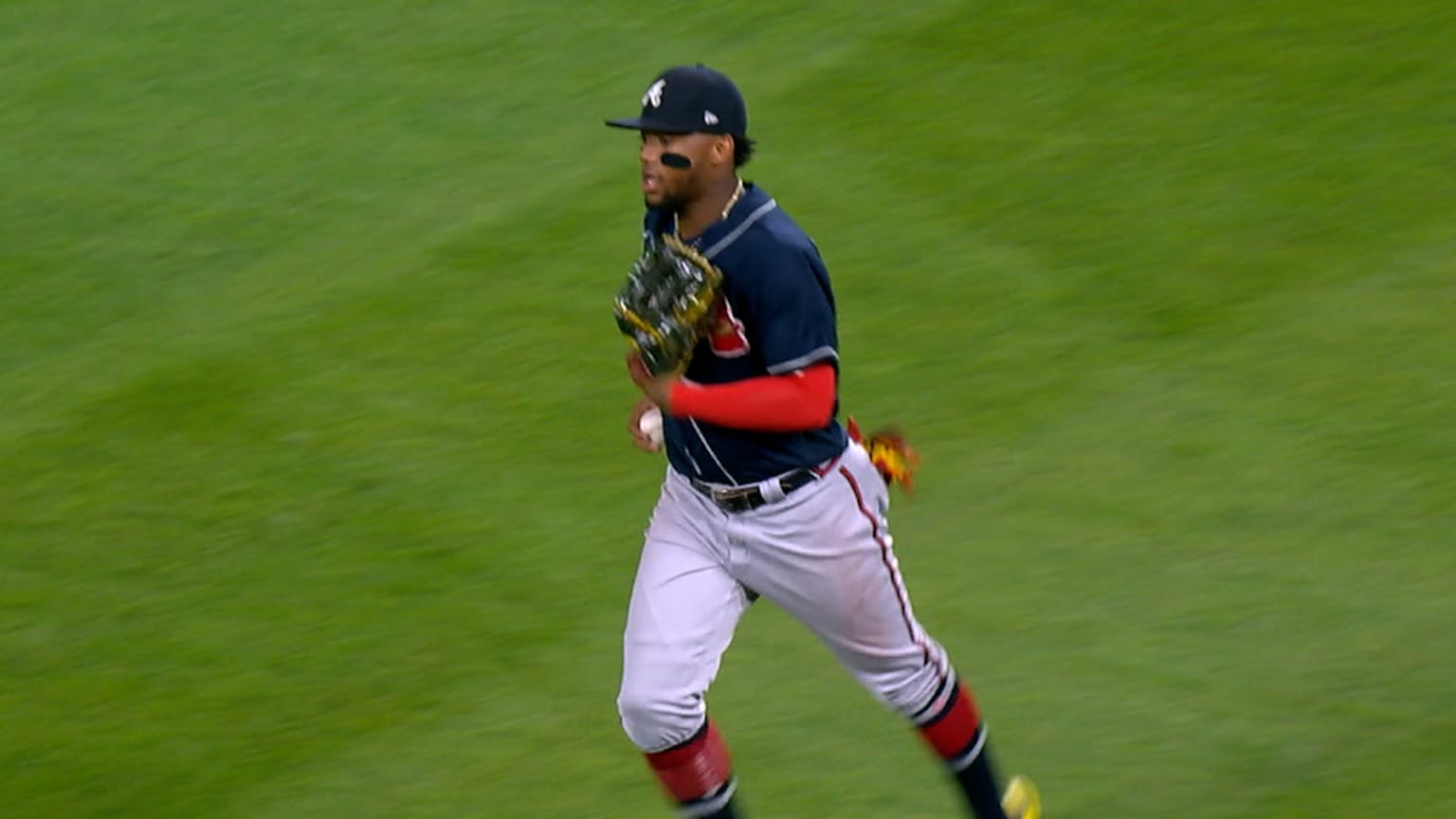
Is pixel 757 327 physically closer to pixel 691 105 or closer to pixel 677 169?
pixel 677 169

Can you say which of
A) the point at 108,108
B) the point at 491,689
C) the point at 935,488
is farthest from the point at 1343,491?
the point at 108,108

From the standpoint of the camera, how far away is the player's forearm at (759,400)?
17.9ft

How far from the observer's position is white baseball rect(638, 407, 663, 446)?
5895 mm

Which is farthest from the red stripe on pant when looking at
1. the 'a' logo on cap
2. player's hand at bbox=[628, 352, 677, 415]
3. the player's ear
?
the 'a' logo on cap

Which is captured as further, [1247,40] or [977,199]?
[1247,40]

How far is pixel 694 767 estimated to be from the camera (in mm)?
5715

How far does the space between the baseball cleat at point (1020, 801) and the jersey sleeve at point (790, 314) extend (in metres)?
1.44

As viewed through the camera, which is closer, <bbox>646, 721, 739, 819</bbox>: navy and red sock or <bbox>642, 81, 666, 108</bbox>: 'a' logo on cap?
<bbox>642, 81, 666, 108</bbox>: 'a' logo on cap

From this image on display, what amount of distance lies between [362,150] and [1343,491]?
470cm

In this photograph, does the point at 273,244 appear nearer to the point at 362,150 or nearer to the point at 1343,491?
the point at 362,150

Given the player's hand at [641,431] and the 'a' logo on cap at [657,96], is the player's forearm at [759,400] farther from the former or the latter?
the 'a' logo on cap at [657,96]

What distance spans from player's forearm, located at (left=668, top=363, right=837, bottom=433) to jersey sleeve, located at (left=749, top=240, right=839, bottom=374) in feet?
0.12

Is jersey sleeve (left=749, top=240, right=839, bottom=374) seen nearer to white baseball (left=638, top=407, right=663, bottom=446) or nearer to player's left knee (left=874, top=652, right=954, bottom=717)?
white baseball (left=638, top=407, right=663, bottom=446)

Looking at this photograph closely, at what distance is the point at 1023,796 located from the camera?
6.21 m
